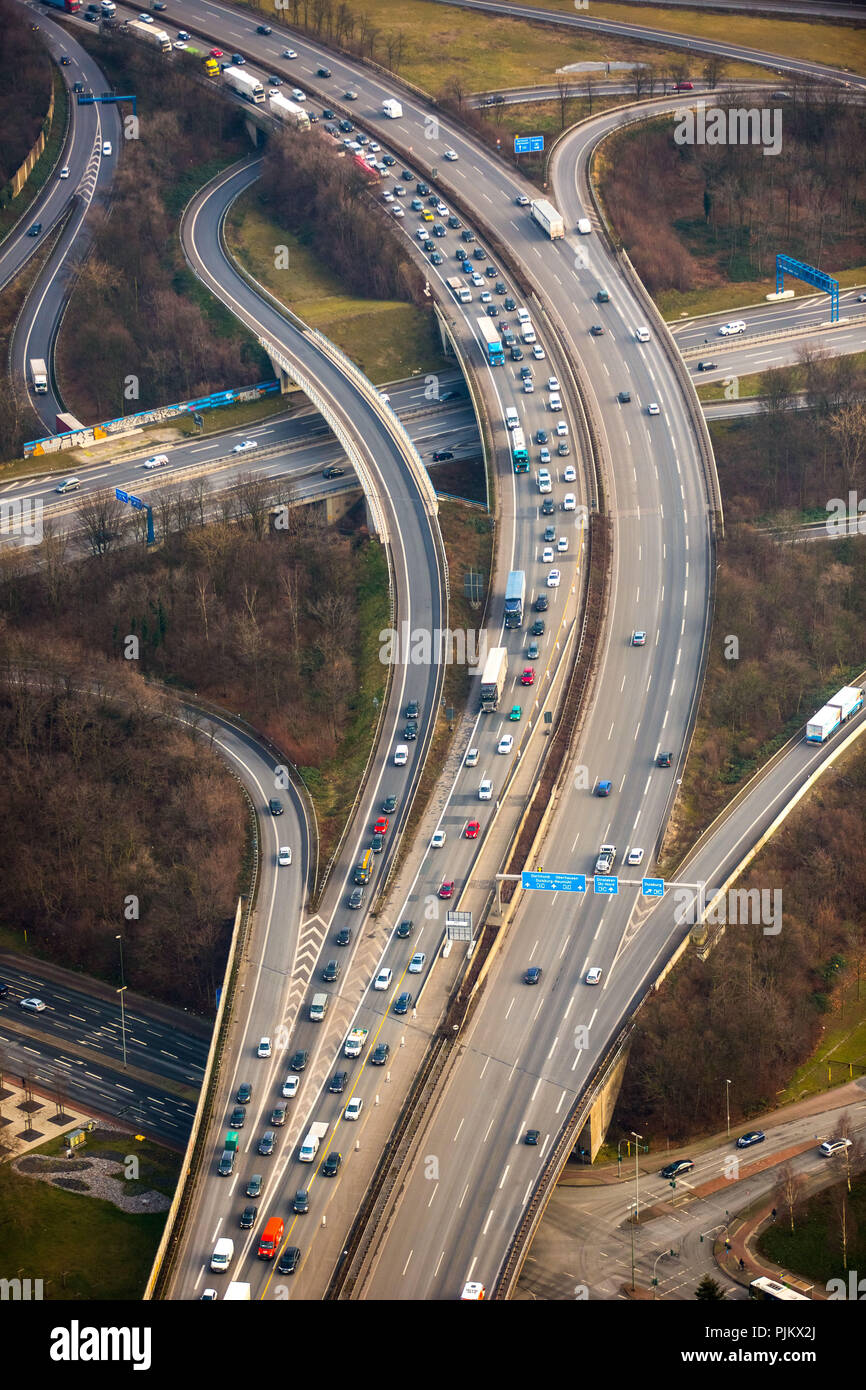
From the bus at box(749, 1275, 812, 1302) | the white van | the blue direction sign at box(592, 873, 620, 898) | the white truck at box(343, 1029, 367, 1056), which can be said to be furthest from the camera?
the blue direction sign at box(592, 873, 620, 898)

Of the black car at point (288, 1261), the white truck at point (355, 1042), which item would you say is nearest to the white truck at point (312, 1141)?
the white truck at point (355, 1042)

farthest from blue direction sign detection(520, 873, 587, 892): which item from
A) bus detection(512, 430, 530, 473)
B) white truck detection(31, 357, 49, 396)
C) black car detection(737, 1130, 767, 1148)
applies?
white truck detection(31, 357, 49, 396)

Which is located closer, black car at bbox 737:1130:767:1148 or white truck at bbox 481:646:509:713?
black car at bbox 737:1130:767:1148

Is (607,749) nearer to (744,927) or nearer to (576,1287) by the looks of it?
(744,927)

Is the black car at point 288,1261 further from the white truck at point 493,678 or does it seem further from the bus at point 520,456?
the bus at point 520,456

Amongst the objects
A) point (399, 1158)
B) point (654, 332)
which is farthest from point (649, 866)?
point (654, 332)

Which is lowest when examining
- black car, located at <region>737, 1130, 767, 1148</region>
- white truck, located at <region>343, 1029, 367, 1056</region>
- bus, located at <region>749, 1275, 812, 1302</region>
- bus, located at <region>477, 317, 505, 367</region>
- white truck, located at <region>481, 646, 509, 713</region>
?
bus, located at <region>749, 1275, 812, 1302</region>

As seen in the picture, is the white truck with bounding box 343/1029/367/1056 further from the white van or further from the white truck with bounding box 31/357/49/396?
the white truck with bounding box 31/357/49/396
